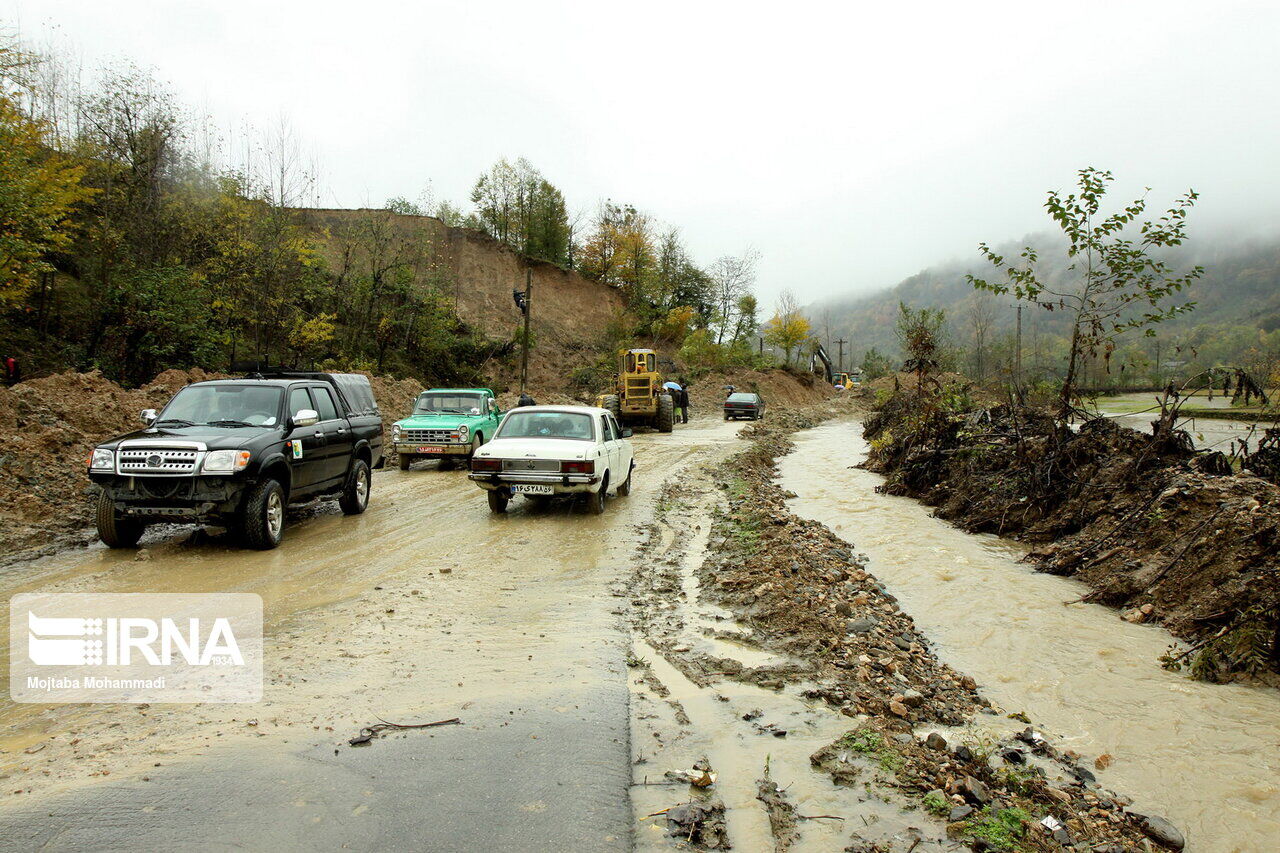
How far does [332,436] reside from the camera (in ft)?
33.5

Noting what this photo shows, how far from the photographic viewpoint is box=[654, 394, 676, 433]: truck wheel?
28719 millimetres

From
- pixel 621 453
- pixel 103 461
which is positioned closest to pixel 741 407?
pixel 621 453

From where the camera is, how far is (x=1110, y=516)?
396 inches

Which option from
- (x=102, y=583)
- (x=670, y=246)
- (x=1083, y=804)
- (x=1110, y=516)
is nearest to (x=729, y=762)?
(x=1083, y=804)

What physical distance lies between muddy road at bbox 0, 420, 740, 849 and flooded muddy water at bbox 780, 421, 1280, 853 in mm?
3068

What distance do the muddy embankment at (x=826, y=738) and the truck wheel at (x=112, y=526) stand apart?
5685mm

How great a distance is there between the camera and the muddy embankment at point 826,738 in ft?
11.0

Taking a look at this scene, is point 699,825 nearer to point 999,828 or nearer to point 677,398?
point 999,828

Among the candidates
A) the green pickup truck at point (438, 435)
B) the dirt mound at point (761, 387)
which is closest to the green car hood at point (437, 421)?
the green pickup truck at point (438, 435)

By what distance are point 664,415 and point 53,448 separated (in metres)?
20.1

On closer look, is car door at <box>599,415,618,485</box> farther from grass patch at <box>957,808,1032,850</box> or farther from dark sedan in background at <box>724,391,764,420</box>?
dark sedan in background at <box>724,391,764,420</box>

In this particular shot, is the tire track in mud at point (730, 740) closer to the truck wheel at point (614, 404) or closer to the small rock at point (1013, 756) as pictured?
the small rock at point (1013, 756)

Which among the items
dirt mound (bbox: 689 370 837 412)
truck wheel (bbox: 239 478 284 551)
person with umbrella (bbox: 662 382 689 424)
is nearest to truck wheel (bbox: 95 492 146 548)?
truck wheel (bbox: 239 478 284 551)

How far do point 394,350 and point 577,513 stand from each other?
28113mm
